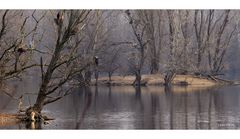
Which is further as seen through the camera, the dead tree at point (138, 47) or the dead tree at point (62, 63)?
the dead tree at point (138, 47)

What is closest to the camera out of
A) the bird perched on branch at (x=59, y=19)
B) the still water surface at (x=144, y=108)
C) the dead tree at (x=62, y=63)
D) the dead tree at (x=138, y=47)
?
the still water surface at (x=144, y=108)

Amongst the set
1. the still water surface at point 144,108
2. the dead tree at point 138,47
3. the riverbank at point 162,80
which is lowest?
the still water surface at point 144,108

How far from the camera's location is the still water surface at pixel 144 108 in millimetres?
7840

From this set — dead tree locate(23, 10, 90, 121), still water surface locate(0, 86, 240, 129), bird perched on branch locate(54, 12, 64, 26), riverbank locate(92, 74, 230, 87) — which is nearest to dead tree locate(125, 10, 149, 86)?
riverbank locate(92, 74, 230, 87)

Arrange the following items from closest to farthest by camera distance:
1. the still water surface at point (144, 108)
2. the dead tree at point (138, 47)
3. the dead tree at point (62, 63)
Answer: the still water surface at point (144, 108), the dead tree at point (62, 63), the dead tree at point (138, 47)

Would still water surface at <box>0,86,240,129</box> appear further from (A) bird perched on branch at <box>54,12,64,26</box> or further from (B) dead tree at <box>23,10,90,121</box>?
(A) bird perched on branch at <box>54,12,64,26</box>

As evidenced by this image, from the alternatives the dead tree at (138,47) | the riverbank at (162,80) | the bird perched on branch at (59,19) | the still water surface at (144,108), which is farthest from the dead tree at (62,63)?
the dead tree at (138,47)

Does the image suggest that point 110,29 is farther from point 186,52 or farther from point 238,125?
point 238,125

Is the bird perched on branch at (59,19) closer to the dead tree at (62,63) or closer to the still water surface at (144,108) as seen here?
the dead tree at (62,63)

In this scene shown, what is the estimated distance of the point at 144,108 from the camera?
334 inches

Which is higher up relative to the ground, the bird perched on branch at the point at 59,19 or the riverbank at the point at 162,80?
the bird perched on branch at the point at 59,19
